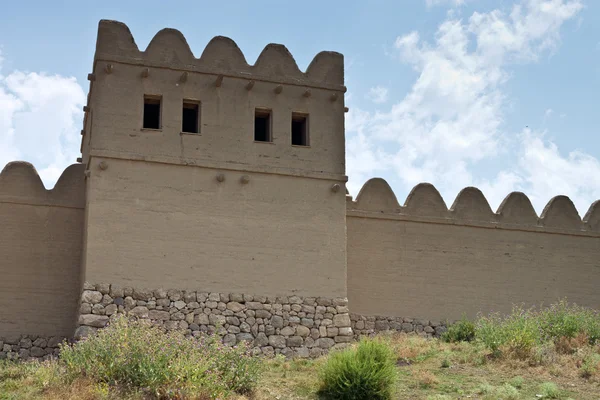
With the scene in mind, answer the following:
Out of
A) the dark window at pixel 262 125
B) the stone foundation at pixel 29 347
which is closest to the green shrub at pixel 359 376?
the stone foundation at pixel 29 347

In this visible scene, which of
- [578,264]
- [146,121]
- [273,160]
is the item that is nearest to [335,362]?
[273,160]

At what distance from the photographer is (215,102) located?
65.8ft

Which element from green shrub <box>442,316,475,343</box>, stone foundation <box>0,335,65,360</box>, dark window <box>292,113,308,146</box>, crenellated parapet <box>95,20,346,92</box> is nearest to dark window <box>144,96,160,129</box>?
crenellated parapet <box>95,20,346,92</box>

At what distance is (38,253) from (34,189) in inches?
55.9

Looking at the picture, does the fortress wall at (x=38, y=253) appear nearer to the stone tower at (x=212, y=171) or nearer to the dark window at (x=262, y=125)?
the stone tower at (x=212, y=171)

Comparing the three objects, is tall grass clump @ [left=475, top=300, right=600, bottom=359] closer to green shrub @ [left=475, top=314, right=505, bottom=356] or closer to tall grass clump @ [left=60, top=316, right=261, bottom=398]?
green shrub @ [left=475, top=314, right=505, bottom=356]

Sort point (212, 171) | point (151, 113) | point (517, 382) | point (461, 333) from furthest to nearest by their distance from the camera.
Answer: point (461, 333) → point (151, 113) → point (212, 171) → point (517, 382)

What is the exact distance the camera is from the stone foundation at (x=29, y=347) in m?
18.5

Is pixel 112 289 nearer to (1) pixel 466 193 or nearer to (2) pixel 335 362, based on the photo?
A: (2) pixel 335 362

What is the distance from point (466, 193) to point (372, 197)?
2.64 m

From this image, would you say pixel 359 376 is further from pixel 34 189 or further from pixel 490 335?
pixel 34 189

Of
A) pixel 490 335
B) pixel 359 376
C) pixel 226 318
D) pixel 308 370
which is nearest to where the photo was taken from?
pixel 359 376

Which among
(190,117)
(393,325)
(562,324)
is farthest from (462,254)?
(190,117)

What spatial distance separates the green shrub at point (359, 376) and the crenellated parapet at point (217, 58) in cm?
748
